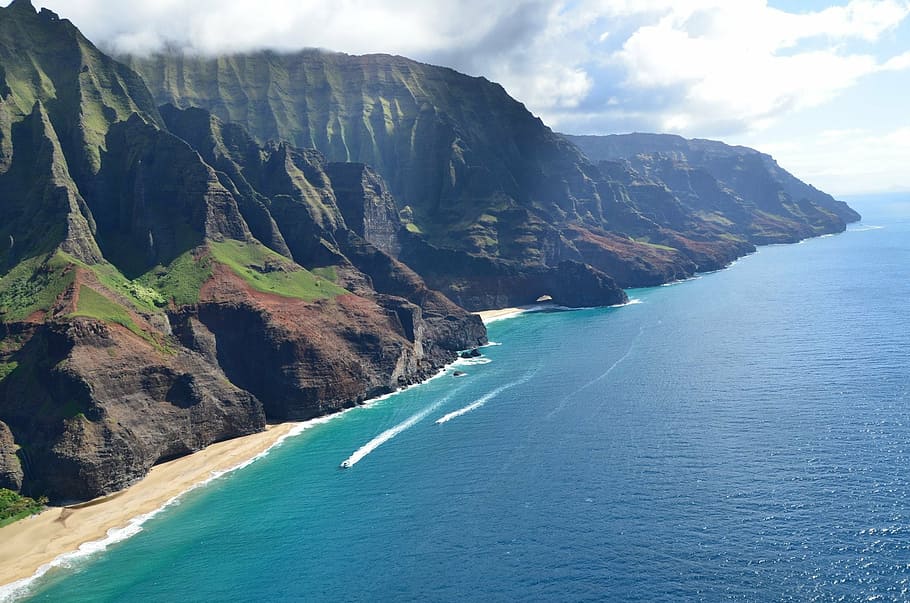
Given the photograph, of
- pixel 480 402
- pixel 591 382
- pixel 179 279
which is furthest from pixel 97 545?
pixel 591 382

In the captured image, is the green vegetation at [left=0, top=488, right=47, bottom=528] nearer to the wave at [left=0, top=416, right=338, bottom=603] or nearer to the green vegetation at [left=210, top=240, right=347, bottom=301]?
the wave at [left=0, top=416, right=338, bottom=603]

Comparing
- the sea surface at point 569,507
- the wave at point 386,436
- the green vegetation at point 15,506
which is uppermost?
the green vegetation at point 15,506

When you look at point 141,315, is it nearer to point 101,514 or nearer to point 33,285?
point 33,285

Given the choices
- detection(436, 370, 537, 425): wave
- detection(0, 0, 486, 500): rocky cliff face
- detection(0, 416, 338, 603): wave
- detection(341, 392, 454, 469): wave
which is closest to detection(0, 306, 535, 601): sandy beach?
detection(0, 416, 338, 603): wave

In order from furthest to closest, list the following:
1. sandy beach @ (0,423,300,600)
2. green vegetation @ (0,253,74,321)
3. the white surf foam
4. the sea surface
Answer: green vegetation @ (0,253,74,321) → sandy beach @ (0,423,300,600) → the white surf foam → the sea surface

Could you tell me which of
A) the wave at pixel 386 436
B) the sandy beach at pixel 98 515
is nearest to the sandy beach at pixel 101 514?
the sandy beach at pixel 98 515

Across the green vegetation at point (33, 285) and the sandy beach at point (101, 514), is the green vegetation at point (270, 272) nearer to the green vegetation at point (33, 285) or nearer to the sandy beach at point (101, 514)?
the green vegetation at point (33, 285)
